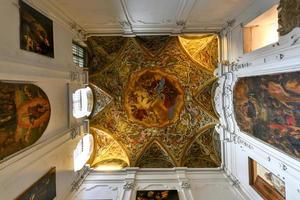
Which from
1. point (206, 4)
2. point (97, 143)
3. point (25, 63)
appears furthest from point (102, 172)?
point (206, 4)

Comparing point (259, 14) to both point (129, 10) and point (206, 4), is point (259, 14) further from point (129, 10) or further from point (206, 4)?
point (129, 10)

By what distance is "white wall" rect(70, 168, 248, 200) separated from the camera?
410 inches

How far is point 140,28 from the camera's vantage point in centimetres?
1095

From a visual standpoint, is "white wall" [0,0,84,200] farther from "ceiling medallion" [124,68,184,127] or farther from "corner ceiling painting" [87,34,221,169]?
"ceiling medallion" [124,68,184,127]

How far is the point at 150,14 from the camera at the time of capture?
30.9 feet

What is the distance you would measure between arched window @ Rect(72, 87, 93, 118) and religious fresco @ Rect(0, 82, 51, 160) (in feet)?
14.0

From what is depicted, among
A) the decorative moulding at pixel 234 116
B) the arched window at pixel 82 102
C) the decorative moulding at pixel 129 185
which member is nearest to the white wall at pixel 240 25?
the decorative moulding at pixel 234 116

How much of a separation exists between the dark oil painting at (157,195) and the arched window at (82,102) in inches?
161

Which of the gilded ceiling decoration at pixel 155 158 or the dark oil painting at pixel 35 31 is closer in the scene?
the dark oil painting at pixel 35 31

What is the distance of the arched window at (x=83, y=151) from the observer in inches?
445

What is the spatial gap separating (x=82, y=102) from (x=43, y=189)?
6.16 meters

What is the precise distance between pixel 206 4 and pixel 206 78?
19.5ft

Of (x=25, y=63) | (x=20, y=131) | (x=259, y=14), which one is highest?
(x=259, y=14)

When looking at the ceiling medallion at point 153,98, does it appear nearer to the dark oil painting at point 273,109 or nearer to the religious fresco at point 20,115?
the dark oil painting at point 273,109
